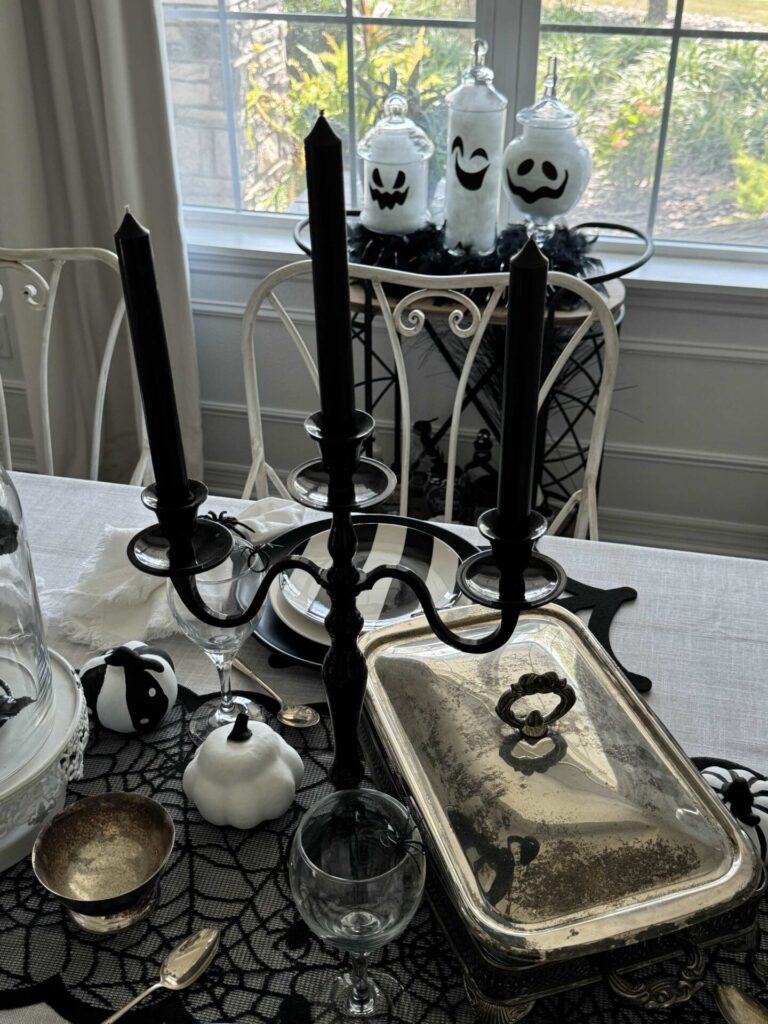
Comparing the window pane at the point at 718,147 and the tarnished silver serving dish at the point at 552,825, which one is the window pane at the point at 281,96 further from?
the tarnished silver serving dish at the point at 552,825

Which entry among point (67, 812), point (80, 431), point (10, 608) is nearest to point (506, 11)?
point (80, 431)

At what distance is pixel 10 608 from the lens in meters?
0.80

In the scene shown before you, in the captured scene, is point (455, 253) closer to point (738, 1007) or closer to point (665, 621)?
point (665, 621)

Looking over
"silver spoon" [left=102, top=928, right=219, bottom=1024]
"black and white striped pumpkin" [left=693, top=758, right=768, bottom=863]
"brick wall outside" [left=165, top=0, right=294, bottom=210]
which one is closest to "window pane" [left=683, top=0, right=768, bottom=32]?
"brick wall outside" [left=165, top=0, right=294, bottom=210]

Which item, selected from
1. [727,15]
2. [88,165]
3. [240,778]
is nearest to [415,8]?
[727,15]

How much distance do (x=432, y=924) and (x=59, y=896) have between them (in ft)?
0.86

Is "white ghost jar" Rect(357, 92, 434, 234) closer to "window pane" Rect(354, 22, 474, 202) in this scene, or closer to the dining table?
"window pane" Rect(354, 22, 474, 202)

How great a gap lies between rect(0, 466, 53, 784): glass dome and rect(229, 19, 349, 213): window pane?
1605mm

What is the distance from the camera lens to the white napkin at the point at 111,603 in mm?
991

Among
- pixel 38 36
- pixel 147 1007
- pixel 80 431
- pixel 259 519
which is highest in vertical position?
pixel 38 36

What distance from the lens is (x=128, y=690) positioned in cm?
85

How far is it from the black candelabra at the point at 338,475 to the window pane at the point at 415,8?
1.82 metres

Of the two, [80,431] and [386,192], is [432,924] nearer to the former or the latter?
[386,192]

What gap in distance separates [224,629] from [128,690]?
0.12 m
